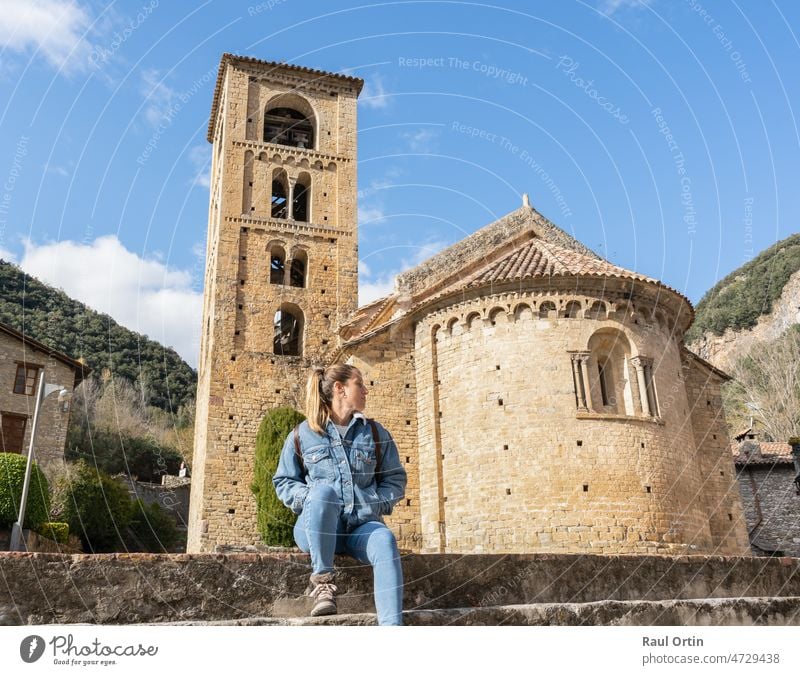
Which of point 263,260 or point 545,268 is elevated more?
point 263,260

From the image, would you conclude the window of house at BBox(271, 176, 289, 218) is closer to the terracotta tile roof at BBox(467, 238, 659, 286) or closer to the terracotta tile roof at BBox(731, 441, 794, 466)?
the terracotta tile roof at BBox(467, 238, 659, 286)

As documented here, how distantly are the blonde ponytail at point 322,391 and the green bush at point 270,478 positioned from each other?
12695mm

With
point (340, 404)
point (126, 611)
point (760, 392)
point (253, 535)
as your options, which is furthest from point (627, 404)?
point (760, 392)

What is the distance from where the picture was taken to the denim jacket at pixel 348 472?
4.62m

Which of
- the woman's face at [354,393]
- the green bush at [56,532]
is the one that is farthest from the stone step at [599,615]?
the green bush at [56,532]

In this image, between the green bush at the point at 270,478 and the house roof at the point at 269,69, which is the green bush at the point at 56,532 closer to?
the green bush at the point at 270,478

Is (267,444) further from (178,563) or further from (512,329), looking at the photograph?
(178,563)

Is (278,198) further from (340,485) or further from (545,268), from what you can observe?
(340,485)

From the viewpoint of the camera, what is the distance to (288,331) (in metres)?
24.4

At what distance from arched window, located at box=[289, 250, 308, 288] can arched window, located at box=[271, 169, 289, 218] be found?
4.92 ft

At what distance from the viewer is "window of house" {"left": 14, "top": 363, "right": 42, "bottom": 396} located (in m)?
26.9

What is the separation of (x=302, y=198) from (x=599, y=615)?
72.1ft

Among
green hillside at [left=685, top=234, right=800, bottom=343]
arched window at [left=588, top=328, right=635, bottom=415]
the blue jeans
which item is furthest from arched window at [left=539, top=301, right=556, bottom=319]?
green hillside at [left=685, top=234, right=800, bottom=343]

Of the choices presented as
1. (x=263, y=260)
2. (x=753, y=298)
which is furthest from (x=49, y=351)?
(x=753, y=298)
